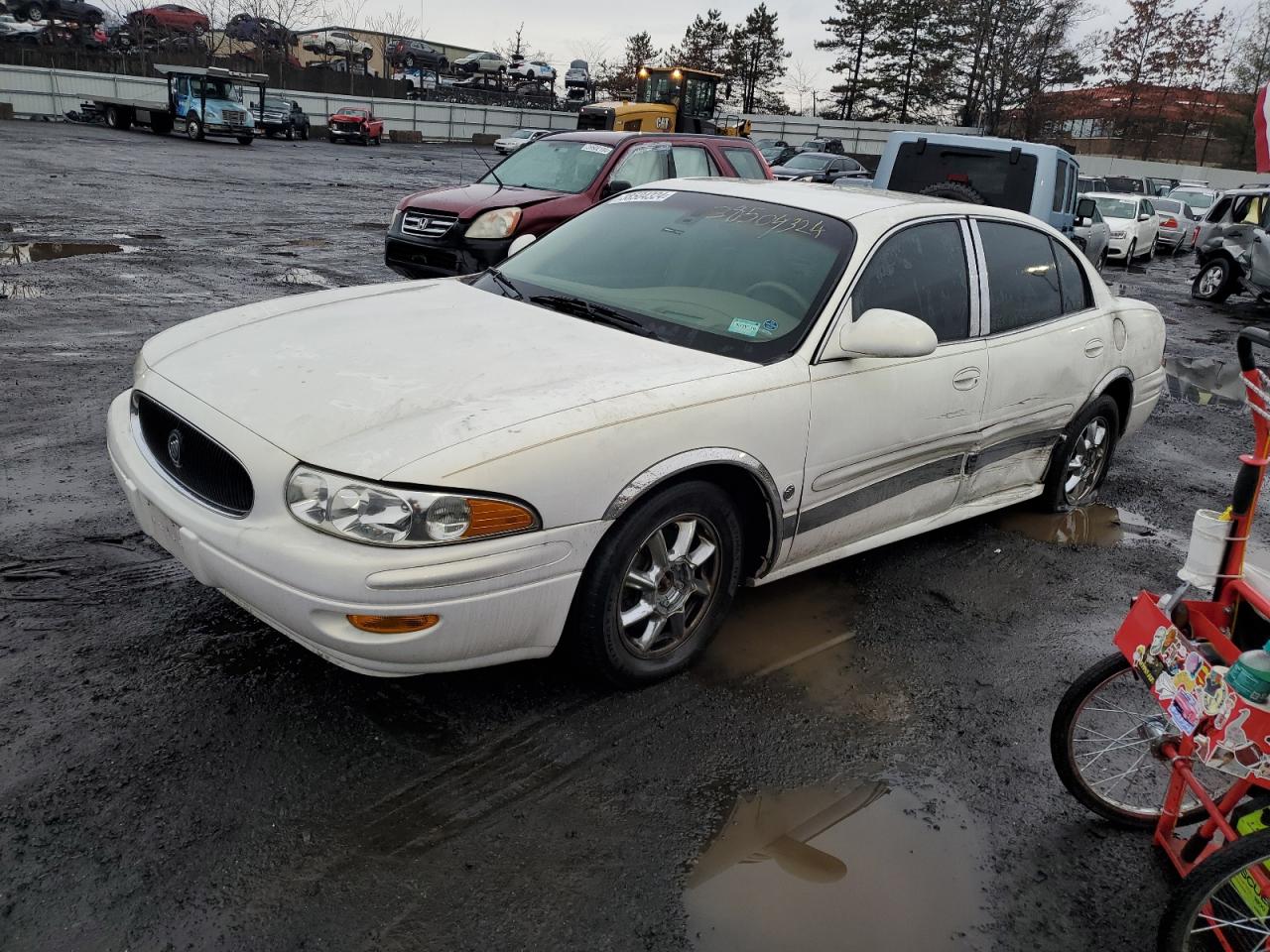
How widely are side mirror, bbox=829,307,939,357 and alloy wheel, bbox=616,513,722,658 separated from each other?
2.81 ft

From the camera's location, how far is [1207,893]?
2.22 m

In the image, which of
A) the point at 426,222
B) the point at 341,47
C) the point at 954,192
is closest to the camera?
the point at 426,222

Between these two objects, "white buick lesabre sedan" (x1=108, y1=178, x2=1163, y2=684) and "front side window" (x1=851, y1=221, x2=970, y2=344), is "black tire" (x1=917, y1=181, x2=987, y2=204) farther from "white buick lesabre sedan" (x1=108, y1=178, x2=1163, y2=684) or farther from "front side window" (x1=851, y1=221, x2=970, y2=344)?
"front side window" (x1=851, y1=221, x2=970, y2=344)

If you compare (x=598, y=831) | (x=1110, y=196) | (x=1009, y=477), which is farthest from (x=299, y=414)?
(x=1110, y=196)

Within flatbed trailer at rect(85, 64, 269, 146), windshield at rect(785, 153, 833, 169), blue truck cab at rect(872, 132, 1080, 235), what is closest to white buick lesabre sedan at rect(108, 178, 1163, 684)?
blue truck cab at rect(872, 132, 1080, 235)

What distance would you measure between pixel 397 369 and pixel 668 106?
22.0 meters

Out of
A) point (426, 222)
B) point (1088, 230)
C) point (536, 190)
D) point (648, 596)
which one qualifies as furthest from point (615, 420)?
point (1088, 230)

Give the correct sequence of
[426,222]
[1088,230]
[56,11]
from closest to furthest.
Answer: [426,222] < [1088,230] < [56,11]

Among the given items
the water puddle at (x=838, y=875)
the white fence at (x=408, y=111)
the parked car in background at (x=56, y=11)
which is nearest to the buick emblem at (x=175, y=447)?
the water puddle at (x=838, y=875)

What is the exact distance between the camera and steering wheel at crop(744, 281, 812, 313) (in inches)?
147

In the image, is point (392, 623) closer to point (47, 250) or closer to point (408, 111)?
point (47, 250)

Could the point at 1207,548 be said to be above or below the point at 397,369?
below

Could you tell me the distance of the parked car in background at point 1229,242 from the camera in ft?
50.2

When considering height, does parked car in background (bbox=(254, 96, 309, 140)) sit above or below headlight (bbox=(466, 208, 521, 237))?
above
